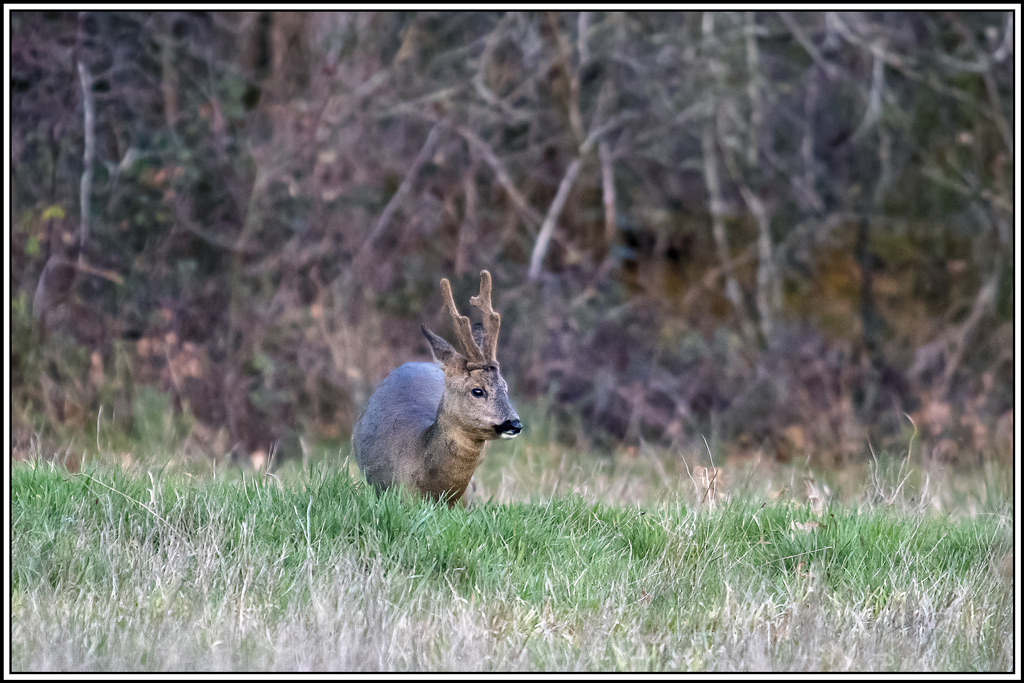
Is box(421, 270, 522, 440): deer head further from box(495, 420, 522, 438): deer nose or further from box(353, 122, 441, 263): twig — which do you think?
box(353, 122, 441, 263): twig

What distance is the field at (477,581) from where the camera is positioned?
3439 mm

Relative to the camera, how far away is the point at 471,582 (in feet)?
12.9

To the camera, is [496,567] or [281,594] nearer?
[281,594]

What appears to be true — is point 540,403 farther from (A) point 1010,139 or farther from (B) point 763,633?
(B) point 763,633

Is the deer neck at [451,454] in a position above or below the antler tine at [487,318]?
below

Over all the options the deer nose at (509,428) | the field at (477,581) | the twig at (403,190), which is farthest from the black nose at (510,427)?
the twig at (403,190)

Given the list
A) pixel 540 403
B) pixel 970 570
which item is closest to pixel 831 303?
pixel 540 403

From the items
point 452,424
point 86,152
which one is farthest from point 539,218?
point 452,424

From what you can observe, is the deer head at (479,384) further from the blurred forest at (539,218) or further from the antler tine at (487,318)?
the blurred forest at (539,218)

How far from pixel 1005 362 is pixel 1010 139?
184 cm

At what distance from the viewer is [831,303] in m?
10.0

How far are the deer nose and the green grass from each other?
0.29 m

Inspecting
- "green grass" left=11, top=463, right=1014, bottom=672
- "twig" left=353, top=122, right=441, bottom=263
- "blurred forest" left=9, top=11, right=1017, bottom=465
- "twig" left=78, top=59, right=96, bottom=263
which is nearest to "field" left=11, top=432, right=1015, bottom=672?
"green grass" left=11, top=463, right=1014, bottom=672

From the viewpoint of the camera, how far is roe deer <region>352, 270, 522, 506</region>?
185 inches
